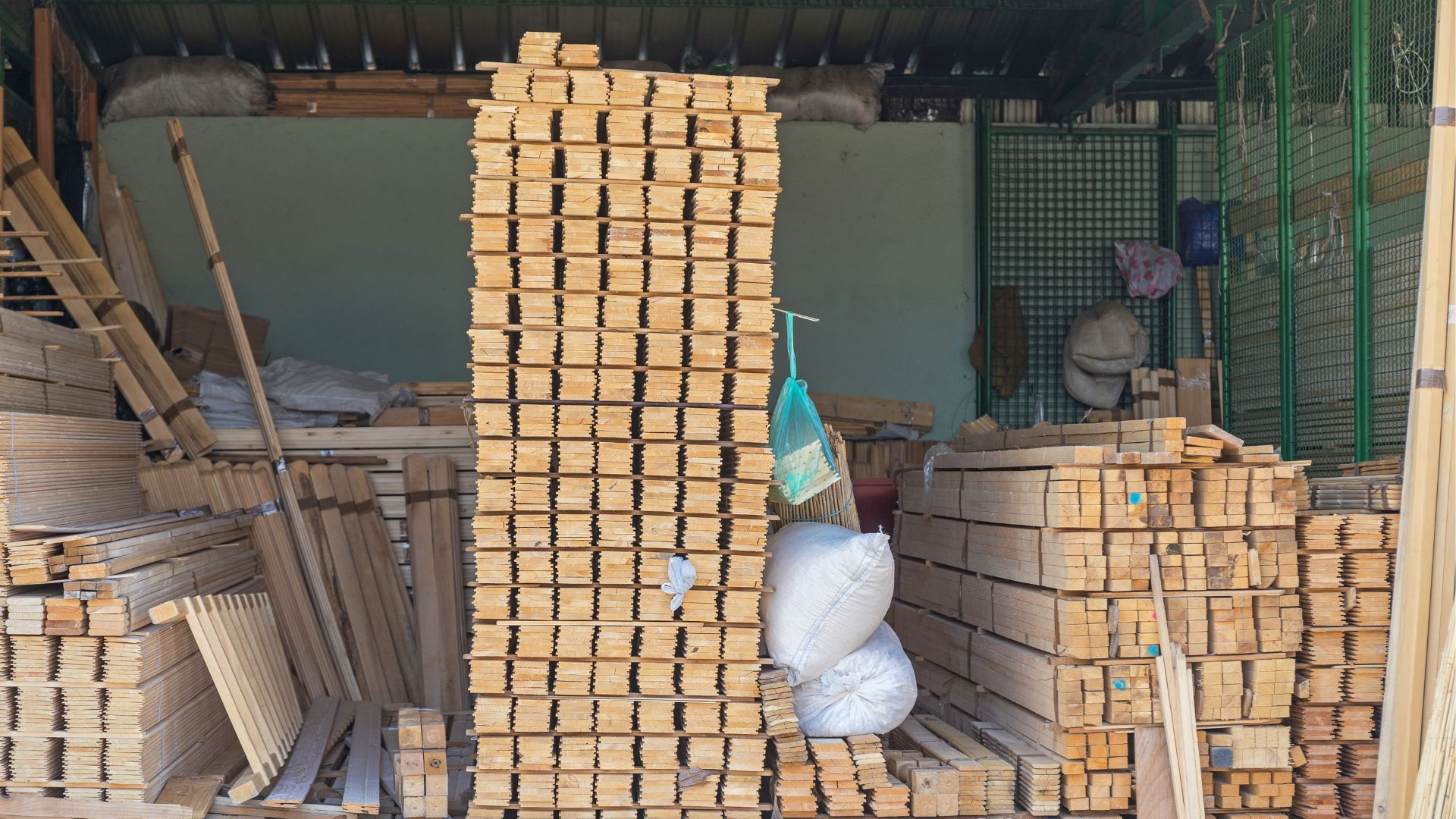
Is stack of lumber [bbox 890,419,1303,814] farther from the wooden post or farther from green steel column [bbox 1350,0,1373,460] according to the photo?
the wooden post

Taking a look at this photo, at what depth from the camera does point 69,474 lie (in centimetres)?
745

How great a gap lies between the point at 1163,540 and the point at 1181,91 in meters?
8.08

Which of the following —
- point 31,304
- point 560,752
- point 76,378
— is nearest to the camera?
point 560,752

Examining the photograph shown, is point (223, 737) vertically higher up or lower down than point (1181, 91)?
lower down

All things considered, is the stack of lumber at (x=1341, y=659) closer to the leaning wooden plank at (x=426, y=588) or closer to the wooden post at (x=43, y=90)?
the leaning wooden plank at (x=426, y=588)

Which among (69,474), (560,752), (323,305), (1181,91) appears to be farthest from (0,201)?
(1181,91)

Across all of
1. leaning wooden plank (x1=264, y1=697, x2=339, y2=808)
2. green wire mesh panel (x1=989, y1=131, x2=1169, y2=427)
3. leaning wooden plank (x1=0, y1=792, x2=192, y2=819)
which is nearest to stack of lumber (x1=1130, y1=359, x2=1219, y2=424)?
green wire mesh panel (x1=989, y1=131, x2=1169, y2=427)

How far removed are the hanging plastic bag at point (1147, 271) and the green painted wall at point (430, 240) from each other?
1596mm

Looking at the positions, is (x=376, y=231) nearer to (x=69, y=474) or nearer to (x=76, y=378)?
(x=76, y=378)

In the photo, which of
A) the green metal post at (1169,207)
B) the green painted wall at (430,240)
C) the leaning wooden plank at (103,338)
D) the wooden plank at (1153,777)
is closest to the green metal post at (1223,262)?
the green metal post at (1169,207)

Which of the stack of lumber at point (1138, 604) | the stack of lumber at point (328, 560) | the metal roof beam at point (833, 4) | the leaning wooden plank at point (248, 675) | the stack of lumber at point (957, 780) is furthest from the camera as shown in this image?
the metal roof beam at point (833, 4)

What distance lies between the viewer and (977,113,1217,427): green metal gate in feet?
42.4

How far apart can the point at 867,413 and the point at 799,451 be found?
210 inches

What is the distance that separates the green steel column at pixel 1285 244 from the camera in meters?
9.45
